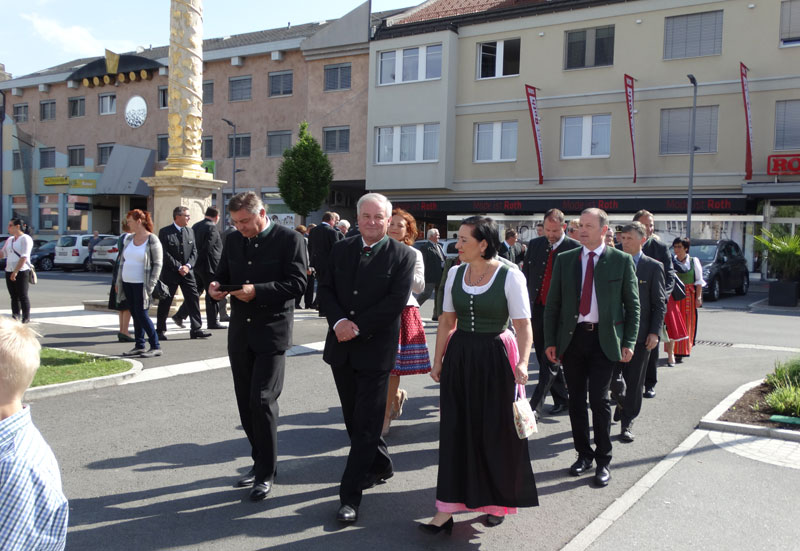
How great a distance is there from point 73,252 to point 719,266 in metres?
25.8

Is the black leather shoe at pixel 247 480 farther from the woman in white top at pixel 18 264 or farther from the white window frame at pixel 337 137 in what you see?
the white window frame at pixel 337 137

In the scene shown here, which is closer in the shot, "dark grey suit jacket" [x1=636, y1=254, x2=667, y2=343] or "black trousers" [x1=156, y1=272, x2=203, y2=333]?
"dark grey suit jacket" [x1=636, y1=254, x2=667, y2=343]

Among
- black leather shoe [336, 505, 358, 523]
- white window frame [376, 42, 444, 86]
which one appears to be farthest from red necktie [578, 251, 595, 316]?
white window frame [376, 42, 444, 86]

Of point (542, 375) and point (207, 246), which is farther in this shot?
point (207, 246)

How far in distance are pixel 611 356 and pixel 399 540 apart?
2.00 m

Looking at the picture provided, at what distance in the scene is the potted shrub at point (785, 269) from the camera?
19.1m

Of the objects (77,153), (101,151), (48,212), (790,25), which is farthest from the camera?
(48,212)

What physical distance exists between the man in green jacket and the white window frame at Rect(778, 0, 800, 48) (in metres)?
24.1

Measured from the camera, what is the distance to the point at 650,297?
246 inches

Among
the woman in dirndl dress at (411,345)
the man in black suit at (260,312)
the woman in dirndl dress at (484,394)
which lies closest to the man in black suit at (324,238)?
the woman in dirndl dress at (411,345)

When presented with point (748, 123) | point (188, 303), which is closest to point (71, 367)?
point (188, 303)

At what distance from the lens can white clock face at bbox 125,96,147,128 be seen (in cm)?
4125

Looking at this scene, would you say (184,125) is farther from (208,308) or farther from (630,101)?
(630,101)

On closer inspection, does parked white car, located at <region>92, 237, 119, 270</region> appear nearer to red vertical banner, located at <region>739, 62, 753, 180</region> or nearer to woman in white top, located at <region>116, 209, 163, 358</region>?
woman in white top, located at <region>116, 209, 163, 358</region>
